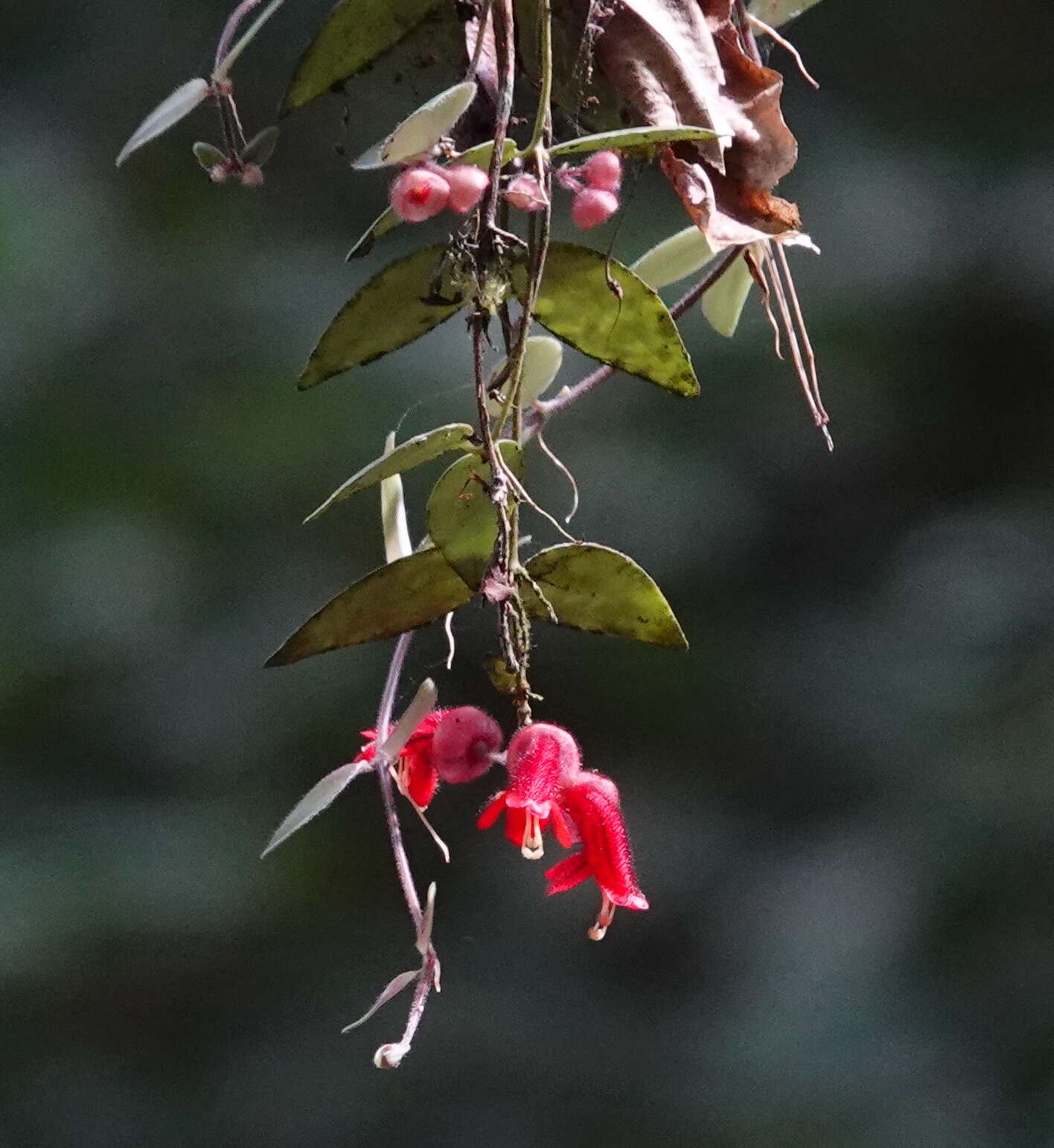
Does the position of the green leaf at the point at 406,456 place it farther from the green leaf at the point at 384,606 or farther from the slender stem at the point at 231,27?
the slender stem at the point at 231,27

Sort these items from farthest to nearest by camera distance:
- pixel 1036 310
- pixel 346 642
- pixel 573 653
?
pixel 1036 310
pixel 573 653
pixel 346 642

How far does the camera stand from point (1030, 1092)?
5.33 ft

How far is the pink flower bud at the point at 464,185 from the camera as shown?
1.31 feet

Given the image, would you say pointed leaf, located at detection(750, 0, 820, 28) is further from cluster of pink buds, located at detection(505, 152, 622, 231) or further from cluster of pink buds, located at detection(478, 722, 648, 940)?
cluster of pink buds, located at detection(478, 722, 648, 940)

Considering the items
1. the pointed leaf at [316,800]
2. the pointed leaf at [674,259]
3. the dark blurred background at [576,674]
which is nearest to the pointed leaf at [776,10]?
the pointed leaf at [674,259]

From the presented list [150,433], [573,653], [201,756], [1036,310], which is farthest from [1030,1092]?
[150,433]

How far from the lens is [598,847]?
483mm

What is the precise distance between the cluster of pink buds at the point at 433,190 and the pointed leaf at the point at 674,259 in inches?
5.0

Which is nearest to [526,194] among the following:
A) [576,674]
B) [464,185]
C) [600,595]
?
[464,185]

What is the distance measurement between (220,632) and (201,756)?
13 centimetres

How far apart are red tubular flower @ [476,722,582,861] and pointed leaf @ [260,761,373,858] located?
0.05 metres

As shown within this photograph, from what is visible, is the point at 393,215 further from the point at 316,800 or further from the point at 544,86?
the point at 316,800

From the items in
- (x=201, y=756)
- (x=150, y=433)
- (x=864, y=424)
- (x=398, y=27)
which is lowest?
(x=201, y=756)

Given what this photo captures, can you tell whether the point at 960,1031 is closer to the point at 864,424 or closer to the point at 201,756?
the point at 864,424
